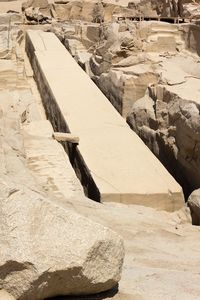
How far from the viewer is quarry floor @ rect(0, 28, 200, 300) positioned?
9.57 ft

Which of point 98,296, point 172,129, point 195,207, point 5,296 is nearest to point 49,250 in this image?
point 5,296

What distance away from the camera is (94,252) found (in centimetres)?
248

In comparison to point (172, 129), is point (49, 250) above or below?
above

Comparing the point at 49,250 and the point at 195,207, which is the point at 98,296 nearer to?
the point at 49,250

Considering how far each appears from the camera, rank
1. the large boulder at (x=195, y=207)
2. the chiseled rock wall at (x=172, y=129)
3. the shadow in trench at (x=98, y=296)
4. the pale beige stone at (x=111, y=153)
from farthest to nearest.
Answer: the chiseled rock wall at (x=172, y=129) < the pale beige stone at (x=111, y=153) < the large boulder at (x=195, y=207) < the shadow in trench at (x=98, y=296)

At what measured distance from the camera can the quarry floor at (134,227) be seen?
2916 mm

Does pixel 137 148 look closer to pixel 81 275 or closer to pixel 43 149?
pixel 43 149

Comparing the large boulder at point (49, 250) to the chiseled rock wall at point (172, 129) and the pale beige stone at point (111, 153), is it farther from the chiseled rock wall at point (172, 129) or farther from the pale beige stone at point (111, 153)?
the chiseled rock wall at point (172, 129)

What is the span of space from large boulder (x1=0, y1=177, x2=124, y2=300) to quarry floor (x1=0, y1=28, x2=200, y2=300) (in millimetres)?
229

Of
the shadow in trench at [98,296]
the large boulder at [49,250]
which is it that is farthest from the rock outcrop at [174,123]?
the large boulder at [49,250]

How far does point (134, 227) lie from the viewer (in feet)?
14.3

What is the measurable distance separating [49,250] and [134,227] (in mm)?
2039

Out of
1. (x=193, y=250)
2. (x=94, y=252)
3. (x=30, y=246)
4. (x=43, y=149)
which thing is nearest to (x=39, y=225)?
(x=30, y=246)

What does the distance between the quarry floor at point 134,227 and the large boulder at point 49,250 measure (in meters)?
0.23
